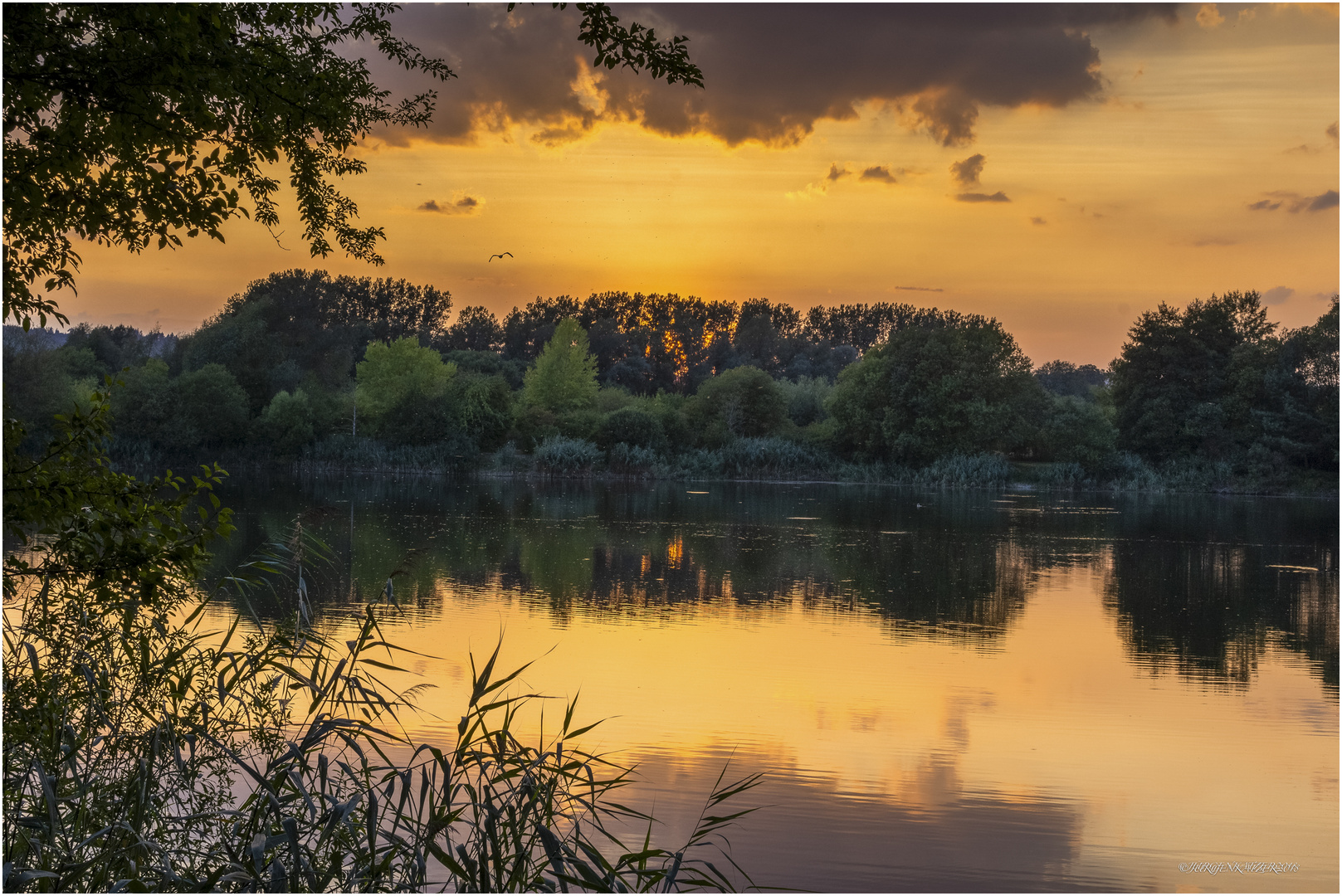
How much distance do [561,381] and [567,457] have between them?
22.5 ft

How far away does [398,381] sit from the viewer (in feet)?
157

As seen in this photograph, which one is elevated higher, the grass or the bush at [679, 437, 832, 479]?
the bush at [679, 437, 832, 479]

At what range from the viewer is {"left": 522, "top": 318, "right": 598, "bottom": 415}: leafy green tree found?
1938 inches

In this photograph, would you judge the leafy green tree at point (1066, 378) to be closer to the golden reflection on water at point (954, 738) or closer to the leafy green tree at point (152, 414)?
the leafy green tree at point (152, 414)

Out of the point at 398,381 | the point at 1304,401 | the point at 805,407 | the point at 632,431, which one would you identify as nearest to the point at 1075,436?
the point at 1304,401

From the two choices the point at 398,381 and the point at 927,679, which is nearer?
the point at 927,679

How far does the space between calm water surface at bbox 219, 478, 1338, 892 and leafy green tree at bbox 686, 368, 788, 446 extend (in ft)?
80.1

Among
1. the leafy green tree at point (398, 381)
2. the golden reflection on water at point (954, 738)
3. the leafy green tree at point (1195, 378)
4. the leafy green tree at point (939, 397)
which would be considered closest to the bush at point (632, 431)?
the leafy green tree at point (398, 381)

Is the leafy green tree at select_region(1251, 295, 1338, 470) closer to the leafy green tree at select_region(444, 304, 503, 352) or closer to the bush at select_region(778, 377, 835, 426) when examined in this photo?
the bush at select_region(778, 377, 835, 426)

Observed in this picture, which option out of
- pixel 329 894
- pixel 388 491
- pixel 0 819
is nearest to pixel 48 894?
pixel 0 819

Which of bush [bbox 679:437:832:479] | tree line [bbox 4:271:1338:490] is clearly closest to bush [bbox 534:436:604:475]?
tree line [bbox 4:271:1338:490]

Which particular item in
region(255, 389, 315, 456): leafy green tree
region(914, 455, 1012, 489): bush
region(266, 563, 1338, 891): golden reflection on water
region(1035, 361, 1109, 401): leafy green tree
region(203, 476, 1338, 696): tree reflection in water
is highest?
region(1035, 361, 1109, 401): leafy green tree

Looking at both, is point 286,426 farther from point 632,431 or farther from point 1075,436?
point 1075,436

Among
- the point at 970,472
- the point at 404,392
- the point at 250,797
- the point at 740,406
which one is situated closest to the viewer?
the point at 250,797
